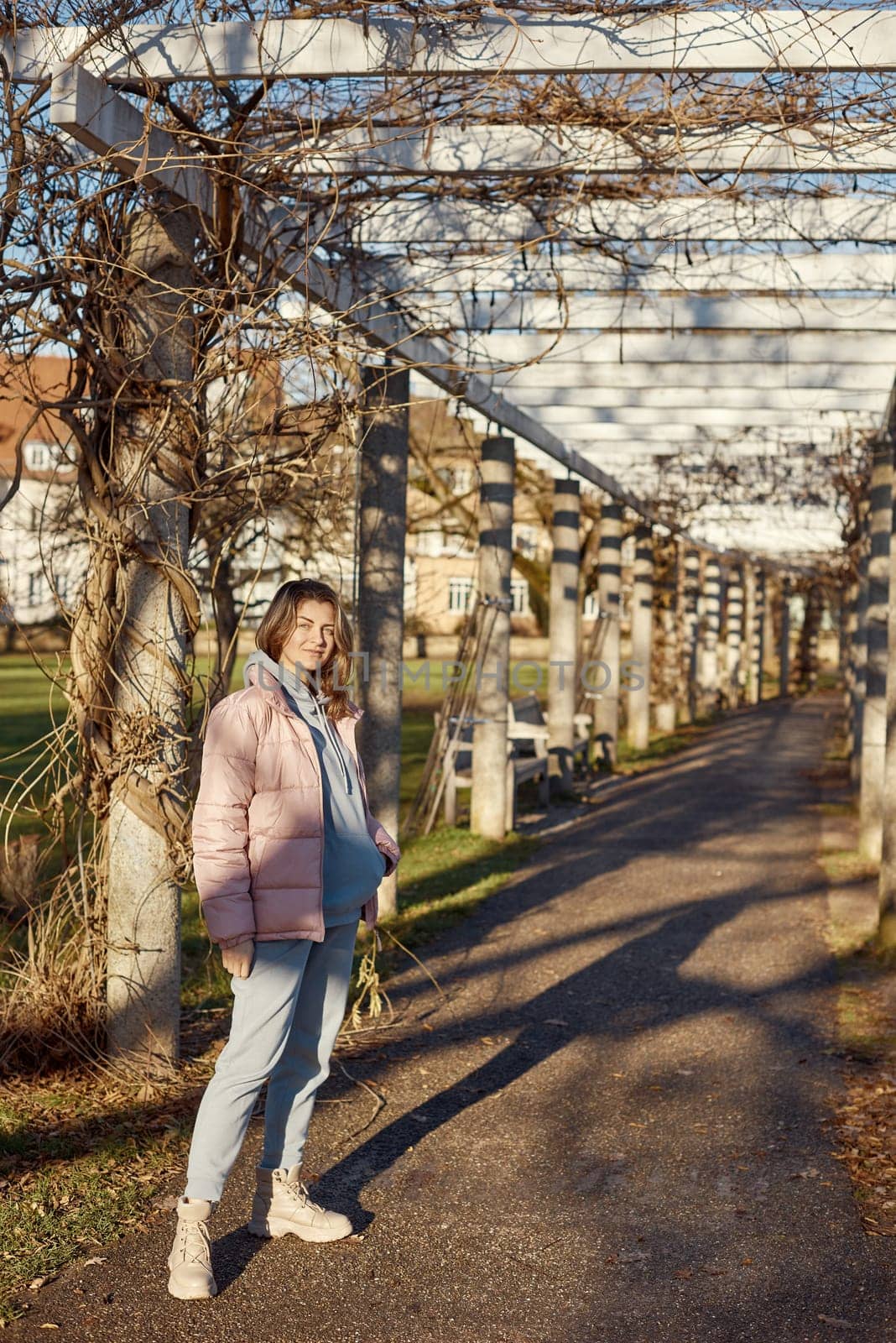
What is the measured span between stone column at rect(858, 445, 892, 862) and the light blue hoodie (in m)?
7.74

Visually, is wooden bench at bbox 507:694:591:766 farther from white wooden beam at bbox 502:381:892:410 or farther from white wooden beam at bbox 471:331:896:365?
white wooden beam at bbox 471:331:896:365

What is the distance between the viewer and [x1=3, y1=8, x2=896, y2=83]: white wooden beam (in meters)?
5.12

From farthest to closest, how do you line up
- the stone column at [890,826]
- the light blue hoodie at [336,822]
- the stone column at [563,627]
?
the stone column at [563,627], the stone column at [890,826], the light blue hoodie at [336,822]

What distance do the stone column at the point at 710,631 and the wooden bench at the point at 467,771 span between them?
15.9m

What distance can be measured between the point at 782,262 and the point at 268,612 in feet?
18.7

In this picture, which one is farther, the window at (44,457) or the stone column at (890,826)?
the stone column at (890,826)

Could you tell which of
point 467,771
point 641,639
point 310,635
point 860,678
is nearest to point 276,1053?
point 310,635

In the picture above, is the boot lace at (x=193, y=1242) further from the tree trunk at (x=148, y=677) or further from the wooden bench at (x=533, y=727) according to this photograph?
the wooden bench at (x=533, y=727)

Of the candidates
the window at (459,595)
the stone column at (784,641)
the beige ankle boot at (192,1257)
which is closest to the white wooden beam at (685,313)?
the window at (459,595)

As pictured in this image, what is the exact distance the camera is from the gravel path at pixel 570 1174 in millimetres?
3525

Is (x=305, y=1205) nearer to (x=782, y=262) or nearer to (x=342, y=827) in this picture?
(x=342, y=827)

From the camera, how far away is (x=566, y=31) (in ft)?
17.3

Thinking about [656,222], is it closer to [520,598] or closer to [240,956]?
[240,956]

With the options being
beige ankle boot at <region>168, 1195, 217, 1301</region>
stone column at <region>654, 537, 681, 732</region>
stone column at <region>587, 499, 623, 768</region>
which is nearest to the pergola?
stone column at <region>587, 499, 623, 768</region>
